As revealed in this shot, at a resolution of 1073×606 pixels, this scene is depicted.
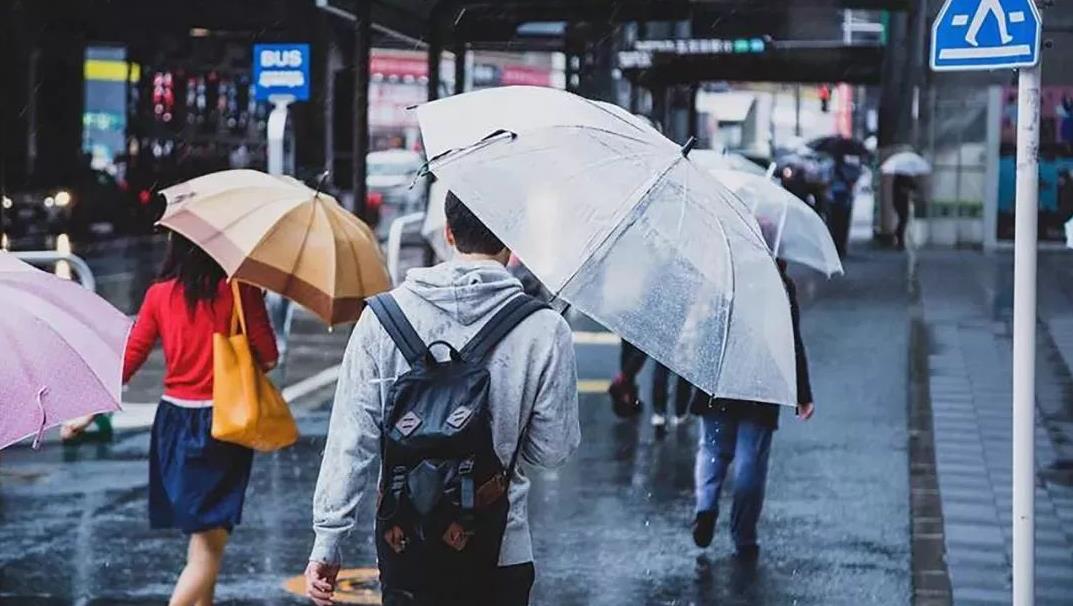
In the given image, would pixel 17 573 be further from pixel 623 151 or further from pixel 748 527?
pixel 623 151

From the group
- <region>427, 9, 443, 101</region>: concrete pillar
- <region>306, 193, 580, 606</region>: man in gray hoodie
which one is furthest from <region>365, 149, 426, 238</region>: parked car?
<region>306, 193, 580, 606</region>: man in gray hoodie

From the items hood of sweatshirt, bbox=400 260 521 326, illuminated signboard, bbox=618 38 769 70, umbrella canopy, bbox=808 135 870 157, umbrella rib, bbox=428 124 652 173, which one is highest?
illuminated signboard, bbox=618 38 769 70

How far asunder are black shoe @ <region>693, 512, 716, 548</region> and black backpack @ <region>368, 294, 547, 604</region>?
4.26 meters

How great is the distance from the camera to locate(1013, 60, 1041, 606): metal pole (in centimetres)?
598

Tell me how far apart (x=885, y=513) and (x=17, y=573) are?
4.40 m

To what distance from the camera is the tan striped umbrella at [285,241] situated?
6301 mm

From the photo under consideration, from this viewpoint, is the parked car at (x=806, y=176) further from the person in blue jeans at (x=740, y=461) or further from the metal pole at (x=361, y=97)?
the person in blue jeans at (x=740, y=461)

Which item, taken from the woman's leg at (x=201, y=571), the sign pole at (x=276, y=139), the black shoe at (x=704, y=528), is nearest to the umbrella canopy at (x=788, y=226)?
the black shoe at (x=704, y=528)

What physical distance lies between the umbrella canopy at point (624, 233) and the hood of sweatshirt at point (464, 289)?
0.13 m

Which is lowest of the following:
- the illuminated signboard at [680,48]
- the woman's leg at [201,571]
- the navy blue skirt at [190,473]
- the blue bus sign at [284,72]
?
the woman's leg at [201,571]

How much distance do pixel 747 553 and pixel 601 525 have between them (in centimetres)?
98

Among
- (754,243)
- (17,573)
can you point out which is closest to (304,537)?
(17,573)

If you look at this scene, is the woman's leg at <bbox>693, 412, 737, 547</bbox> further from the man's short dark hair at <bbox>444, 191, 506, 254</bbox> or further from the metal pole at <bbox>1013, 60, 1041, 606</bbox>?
the man's short dark hair at <bbox>444, 191, 506, 254</bbox>

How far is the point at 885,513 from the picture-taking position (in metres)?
9.38
